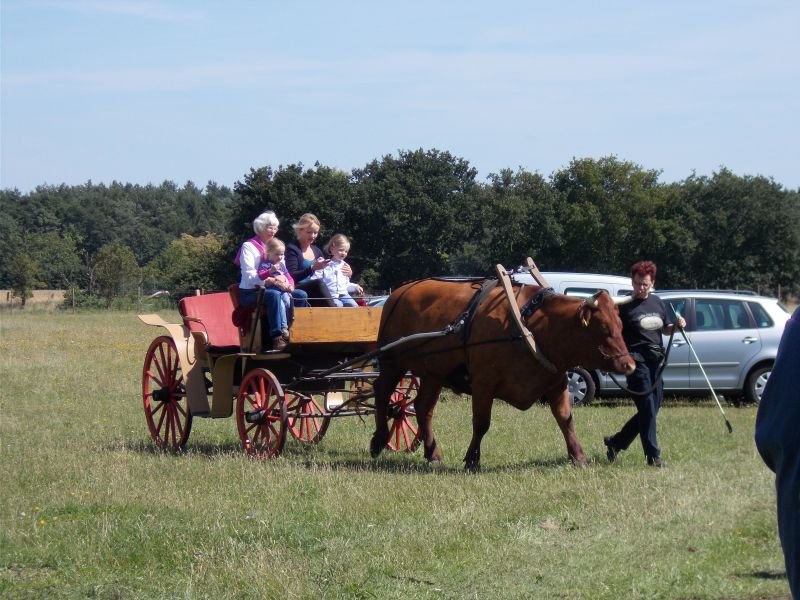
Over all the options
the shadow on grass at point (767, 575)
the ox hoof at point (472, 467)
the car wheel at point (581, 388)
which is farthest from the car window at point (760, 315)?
the shadow on grass at point (767, 575)

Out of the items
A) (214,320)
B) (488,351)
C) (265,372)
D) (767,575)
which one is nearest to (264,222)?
(265,372)

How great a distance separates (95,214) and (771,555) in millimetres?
98417


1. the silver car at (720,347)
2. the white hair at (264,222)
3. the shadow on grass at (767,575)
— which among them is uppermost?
the white hair at (264,222)

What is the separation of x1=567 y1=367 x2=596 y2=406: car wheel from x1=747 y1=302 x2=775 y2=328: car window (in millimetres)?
2712

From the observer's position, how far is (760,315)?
54.6 feet

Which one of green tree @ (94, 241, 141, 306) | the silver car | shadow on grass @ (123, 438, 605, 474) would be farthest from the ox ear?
green tree @ (94, 241, 141, 306)

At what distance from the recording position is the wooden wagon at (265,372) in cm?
1122

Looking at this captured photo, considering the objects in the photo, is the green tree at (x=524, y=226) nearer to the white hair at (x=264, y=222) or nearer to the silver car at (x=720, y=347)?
the silver car at (x=720, y=347)

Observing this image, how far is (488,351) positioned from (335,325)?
197cm

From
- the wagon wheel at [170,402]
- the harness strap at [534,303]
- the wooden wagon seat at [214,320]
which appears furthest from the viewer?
the wagon wheel at [170,402]

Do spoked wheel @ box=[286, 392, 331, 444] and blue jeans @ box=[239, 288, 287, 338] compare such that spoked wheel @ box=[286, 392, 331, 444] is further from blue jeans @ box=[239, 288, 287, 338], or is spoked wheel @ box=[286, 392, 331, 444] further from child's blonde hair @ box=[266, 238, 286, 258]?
child's blonde hair @ box=[266, 238, 286, 258]

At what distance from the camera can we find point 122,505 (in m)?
8.37

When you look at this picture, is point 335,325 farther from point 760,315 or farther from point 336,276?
point 760,315

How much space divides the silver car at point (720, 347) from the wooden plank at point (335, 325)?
18.8 feet
